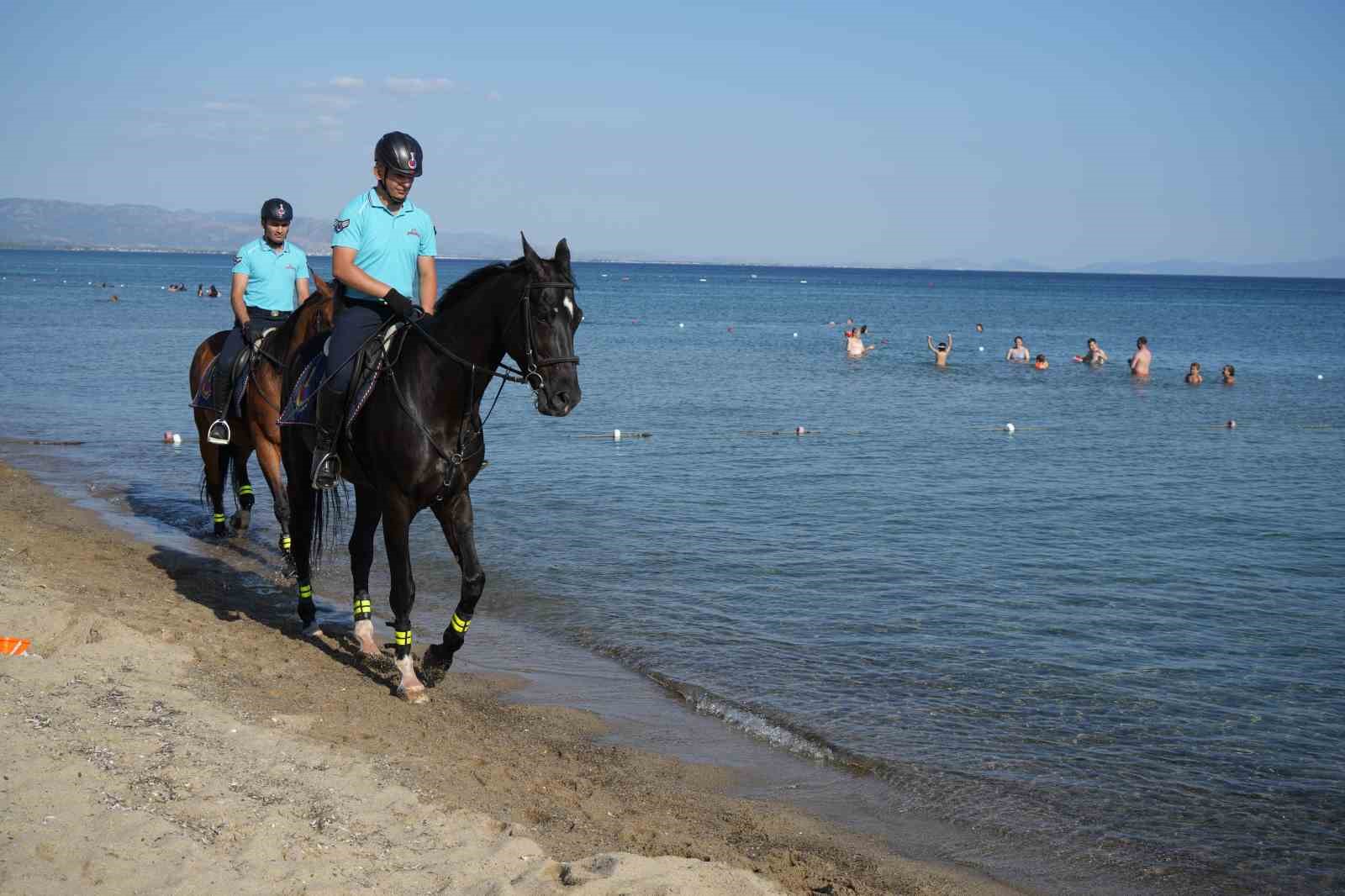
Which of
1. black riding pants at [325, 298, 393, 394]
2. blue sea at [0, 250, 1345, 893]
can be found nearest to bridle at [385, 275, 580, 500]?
black riding pants at [325, 298, 393, 394]

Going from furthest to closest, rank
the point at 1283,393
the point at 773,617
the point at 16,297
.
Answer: the point at 16,297, the point at 1283,393, the point at 773,617

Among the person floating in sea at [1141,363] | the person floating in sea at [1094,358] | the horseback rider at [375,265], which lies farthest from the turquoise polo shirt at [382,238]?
the person floating in sea at [1094,358]

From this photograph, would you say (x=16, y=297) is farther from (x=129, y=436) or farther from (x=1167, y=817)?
(x=1167, y=817)

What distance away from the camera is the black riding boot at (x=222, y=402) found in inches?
511

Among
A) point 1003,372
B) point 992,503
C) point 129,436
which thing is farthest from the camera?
point 1003,372

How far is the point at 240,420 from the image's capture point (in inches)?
523

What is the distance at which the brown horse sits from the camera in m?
11.4

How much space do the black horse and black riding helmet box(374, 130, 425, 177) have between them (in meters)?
0.91

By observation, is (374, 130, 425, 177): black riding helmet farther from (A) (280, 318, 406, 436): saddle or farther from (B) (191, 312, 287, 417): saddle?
(B) (191, 312, 287, 417): saddle

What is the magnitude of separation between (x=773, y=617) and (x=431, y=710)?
4.48 metres

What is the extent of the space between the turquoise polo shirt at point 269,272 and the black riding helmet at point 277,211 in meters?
0.45

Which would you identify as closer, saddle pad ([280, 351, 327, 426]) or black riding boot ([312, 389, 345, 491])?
black riding boot ([312, 389, 345, 491])

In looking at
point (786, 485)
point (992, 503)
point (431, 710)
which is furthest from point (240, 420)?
point (992, 503)

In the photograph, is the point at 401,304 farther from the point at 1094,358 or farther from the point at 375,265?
the point at 1094,358
